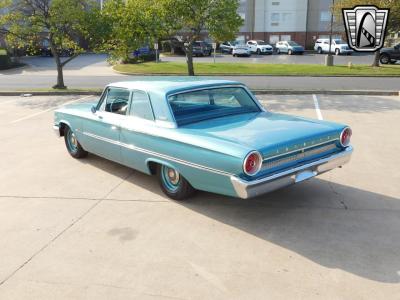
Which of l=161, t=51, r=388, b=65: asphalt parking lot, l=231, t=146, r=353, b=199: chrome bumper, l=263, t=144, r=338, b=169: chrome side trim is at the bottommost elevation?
l=161, t=51, r=388, b=65: asphalt parking lot

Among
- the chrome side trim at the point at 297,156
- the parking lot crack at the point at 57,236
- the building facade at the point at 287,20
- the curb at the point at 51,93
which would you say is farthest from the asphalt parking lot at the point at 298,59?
the parking lot crack at the point at 57,236

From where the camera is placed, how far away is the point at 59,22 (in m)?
16.5

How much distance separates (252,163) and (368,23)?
24.6 meters

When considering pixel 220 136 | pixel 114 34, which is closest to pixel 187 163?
pixel 220 136

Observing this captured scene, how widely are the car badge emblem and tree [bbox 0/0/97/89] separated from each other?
47.8ft

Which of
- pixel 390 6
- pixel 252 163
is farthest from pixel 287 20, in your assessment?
pixel 252 163

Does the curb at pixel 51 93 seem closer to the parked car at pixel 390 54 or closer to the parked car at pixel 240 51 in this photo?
the parked car at pixel 390 54

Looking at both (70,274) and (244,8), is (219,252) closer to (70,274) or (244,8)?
(70,274)

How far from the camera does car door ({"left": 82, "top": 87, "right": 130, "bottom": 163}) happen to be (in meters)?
6.15

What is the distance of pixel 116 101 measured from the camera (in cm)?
639

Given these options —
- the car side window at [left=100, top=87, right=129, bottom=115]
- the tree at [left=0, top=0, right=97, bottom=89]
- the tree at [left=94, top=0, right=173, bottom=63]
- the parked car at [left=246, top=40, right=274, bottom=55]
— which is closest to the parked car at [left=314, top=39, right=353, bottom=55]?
the parked car at [left=246, top=40, right=274, bottom=55]

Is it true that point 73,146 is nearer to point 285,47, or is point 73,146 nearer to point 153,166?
point 153,166

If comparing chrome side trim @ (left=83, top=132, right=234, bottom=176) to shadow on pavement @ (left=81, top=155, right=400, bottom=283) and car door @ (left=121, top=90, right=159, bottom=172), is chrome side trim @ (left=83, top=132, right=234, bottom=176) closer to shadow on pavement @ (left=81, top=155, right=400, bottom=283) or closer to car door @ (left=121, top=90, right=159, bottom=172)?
car door @ (left=121, top=90, right=159, bottom=172)

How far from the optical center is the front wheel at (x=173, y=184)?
17.4ft
